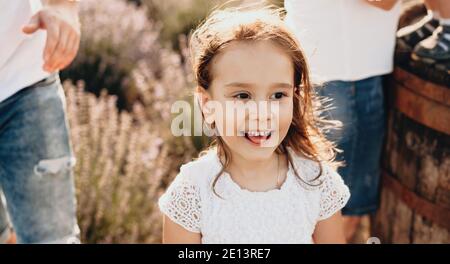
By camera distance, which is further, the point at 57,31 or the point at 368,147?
the point at 368,147

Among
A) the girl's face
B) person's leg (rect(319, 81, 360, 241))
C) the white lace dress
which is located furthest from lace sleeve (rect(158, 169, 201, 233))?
person's leg (rect(319, 81, 360, 241))

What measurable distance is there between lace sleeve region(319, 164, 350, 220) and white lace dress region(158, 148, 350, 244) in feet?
0.10

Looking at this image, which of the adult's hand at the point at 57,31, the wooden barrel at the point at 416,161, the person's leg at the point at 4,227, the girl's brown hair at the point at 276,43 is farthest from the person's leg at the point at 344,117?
the person's leg at the point at 4,227

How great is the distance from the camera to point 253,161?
2051mm

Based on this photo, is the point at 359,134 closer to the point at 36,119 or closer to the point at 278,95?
the point at 278,95

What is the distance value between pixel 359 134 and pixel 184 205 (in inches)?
38.0

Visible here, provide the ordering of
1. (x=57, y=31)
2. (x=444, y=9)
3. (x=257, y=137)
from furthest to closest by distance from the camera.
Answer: (x=444, y=9)
(x=57, y=31)
(x=257, y=137)

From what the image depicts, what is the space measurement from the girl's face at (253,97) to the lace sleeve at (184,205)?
17 centimetres

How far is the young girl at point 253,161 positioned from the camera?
6.34 ft

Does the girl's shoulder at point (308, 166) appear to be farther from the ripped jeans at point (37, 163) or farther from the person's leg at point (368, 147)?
the ripped jeans at point (37, 163)

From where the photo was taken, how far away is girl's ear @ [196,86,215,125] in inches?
80.0

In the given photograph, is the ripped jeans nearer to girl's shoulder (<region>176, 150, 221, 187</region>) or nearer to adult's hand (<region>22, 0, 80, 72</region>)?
adult's hand (<region>22, 0, 80, 72</region>)

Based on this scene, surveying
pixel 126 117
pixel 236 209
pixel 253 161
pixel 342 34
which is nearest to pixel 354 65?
pixel 342 34

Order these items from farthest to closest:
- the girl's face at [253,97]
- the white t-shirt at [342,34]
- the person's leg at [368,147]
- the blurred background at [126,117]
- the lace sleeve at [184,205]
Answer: the blurred background at [126,117], the person's leg at [368,147], the white t-shirt at [342,34], the lace sleeve at [184,205], the girl's face at [253,97]
